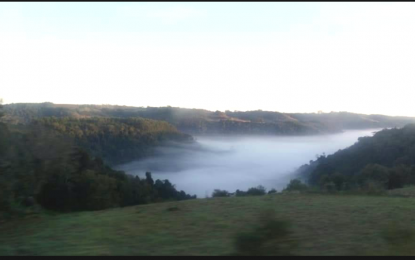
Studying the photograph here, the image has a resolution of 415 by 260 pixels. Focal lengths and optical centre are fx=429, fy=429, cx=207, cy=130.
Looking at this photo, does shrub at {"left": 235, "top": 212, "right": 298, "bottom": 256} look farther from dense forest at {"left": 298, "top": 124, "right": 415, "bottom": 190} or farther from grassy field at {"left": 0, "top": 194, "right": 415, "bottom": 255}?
dense forest at {"left": 298, "top": 124, "right": 415, "bottom": 190}

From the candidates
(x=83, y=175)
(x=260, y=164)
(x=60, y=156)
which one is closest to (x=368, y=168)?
(x=260, y=164)

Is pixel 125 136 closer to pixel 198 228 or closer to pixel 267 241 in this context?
pixel 198 228

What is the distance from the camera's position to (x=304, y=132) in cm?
3566

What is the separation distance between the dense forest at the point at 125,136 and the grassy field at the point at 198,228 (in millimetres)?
18288

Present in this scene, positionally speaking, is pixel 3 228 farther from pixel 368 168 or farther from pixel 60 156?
pixel 368 168

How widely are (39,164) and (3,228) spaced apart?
1613 millimetres

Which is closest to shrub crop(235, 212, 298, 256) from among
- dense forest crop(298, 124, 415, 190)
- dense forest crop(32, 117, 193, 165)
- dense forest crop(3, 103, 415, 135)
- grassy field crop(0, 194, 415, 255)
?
grassy field crop(0, 194, 415, 255)

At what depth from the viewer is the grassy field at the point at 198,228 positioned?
6246mm

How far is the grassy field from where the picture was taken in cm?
625

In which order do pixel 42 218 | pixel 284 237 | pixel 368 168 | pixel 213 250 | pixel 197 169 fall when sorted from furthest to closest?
pixel 197 169
pixel 368 168
pixel 42 218
pixel 213 250
pixel 284 237

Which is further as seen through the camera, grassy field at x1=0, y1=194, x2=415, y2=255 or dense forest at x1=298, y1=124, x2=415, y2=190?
dense forest at x1=298, y1=124, x2=415, y2=190

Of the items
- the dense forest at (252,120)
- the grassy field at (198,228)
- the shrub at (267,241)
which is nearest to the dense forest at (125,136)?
the dense forest at (252,120)

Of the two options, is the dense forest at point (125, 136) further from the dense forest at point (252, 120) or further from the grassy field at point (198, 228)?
the grassy field at point (198, 228)

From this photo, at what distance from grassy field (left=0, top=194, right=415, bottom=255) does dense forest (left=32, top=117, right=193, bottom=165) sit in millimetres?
18288
